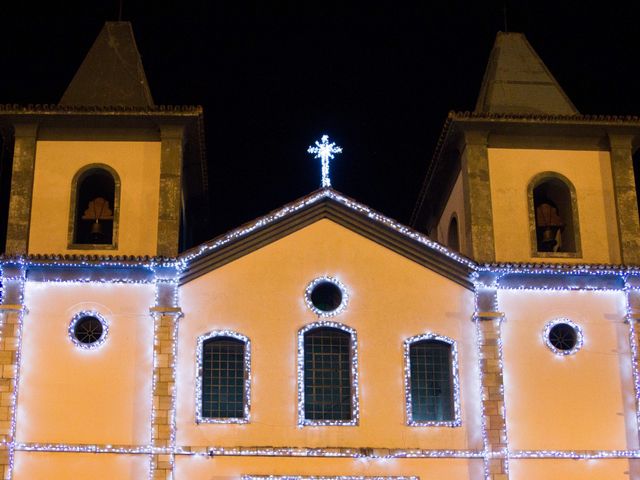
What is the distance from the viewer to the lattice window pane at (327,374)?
21.9 meters

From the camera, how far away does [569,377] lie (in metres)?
22.1

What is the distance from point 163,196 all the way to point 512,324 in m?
7.76

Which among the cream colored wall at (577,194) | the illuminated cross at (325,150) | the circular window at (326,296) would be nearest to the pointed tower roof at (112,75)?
the illuminated cross at (325,150)

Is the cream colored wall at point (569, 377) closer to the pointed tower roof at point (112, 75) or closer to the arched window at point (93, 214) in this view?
the arched window at point (93, 214)

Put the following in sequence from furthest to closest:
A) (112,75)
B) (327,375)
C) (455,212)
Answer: (455,212) < (112,75) < (327,375)

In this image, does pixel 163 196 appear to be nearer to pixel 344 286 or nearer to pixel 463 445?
pixel 344 286

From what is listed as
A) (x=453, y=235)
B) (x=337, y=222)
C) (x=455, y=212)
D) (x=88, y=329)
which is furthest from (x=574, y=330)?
(x=88, y=329)

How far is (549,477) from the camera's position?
70.3 feet

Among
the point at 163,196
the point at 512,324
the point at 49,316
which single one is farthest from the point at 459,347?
the point at 49,316

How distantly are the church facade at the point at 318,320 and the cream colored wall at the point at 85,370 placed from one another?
0.14 ft

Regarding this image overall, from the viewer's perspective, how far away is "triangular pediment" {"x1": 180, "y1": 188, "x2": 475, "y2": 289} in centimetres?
2250

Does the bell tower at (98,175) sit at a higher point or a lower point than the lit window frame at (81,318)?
higher

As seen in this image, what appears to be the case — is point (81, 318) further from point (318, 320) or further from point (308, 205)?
point (308, 205)

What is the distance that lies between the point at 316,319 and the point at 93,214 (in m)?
5.37
